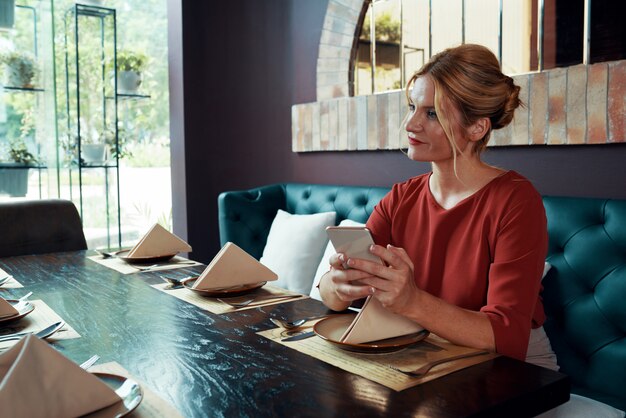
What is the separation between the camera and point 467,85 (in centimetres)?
152

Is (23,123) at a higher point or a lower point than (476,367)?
higher

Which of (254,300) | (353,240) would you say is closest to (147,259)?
(254,300)

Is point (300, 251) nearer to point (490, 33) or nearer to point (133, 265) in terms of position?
point (133, 265)

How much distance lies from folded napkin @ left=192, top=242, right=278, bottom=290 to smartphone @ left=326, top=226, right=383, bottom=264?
54 centimetres

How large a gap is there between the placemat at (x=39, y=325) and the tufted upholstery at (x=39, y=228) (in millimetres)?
1262

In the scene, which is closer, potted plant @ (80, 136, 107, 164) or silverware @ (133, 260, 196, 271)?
silverware @ (133, 260, 196, 271)

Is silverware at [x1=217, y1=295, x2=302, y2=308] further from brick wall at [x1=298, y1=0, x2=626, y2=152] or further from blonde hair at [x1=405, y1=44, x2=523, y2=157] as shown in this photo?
brick wall at [x1=298, y1=0, x2=626, y2=152]

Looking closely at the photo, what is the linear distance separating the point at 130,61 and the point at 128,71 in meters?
0.07

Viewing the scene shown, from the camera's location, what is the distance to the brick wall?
1966mm

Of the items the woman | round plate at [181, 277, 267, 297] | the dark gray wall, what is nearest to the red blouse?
the woman

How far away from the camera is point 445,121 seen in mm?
1524

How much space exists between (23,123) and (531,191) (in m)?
3.22

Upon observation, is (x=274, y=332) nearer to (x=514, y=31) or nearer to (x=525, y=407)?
(x=525, y=407)

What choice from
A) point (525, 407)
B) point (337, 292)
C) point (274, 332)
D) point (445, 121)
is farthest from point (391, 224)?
point (525, 407)
